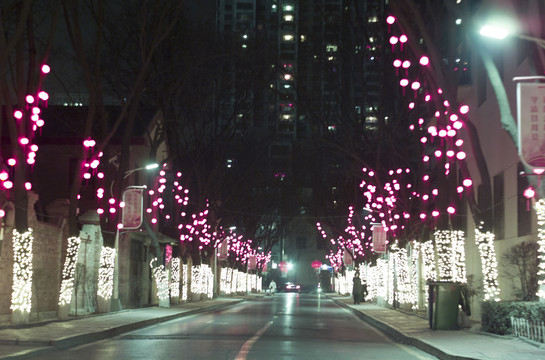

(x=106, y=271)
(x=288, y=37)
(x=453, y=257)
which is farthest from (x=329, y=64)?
(x=288, y=37)

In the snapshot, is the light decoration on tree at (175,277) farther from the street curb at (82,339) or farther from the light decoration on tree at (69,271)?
the light decoration on tree at (69,271)

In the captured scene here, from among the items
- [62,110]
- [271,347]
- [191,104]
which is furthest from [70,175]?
[271,347]

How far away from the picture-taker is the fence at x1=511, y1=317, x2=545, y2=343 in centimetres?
1623

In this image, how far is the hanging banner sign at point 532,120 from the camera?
50.1 ft

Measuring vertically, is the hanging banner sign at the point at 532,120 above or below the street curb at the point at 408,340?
above

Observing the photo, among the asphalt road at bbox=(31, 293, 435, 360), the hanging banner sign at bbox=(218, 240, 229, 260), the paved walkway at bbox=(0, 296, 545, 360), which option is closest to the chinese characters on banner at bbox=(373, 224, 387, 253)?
the paved walkway at bbox=(0, 296, 545, 360)

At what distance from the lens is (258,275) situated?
11438cm

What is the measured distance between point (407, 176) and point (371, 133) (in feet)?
10.7

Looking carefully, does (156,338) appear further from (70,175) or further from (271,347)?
(70,175)

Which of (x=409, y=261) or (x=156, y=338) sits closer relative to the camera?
(x=156, y=338)

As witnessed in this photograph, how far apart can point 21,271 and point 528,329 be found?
45.8 ft

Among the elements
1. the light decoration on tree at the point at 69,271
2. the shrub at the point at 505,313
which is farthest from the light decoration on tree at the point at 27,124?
the shrub at the point at 505,313

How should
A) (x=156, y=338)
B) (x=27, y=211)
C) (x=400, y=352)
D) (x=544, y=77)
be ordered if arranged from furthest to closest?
(x=27, y=211) → (x=156, y=338) → (x=400, y=352) → (x=544, y=77)

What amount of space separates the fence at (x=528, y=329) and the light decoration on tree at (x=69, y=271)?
14999 mm
